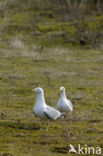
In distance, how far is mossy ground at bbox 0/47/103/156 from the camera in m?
10.8

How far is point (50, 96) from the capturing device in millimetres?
→ 16625

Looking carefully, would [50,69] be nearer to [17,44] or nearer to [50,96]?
[50,96]

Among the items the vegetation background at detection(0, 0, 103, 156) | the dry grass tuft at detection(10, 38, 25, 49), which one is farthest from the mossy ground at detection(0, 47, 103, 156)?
the dry grass tuft at detection(10, 38, 25, 49)

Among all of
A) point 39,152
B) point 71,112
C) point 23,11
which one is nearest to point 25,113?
point 71,112

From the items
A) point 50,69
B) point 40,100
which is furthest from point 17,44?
point 40,100

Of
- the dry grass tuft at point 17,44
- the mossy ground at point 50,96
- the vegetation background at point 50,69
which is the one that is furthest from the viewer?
the dry grass tuft at point 17,44

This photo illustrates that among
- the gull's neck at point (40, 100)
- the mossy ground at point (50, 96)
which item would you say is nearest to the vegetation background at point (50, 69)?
the mossy ground at point (50, 96)

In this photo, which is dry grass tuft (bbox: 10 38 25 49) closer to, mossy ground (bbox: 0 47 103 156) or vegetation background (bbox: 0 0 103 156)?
vegetation background (bbox: 0 0 103 156)

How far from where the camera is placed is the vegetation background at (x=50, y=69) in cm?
1117

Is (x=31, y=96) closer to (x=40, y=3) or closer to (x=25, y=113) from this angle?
(x=25, y=113)

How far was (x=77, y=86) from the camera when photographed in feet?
61.3

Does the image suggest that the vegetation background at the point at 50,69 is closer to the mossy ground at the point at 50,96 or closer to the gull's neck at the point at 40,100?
the mossy ground at the point at 50,96

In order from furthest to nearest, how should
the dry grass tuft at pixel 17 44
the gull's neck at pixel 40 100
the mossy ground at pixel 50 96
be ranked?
the dry grass tuft at pixel 17 44 → the gull's neck at pixel 40 100 → the mossy ground at pixel 50 96

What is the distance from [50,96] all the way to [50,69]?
5.70 m
